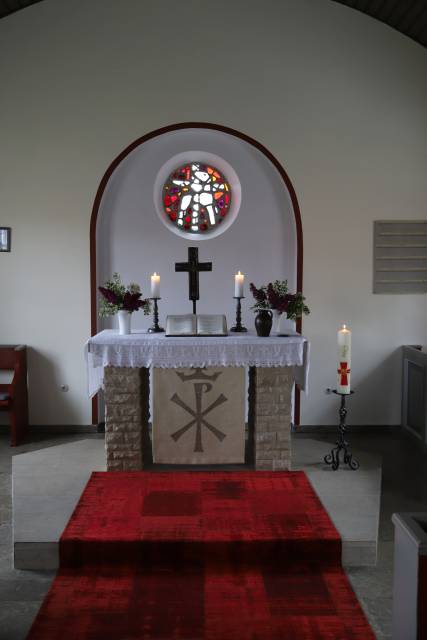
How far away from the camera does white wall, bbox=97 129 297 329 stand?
22.0 ft

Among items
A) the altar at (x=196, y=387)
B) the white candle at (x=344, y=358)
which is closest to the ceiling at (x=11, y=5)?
the altar at (x=196, y=387)

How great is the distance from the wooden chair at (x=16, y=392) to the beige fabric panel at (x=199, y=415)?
1744mm

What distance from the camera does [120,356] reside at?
5.13m

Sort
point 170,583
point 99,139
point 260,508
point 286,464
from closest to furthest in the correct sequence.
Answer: point 170,583 < point 260,508 < point 286,464 < point 99,139

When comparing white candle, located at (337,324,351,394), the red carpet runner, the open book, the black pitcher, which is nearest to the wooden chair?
the red carpet runner

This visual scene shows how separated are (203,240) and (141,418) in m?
2.30

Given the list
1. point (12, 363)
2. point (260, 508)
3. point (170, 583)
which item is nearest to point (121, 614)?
point (170, 583)

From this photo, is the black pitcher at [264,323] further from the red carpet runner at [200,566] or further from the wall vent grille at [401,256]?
the wall vent grille at [401,256]

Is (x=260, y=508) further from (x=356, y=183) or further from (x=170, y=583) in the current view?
(x=356, y=183)

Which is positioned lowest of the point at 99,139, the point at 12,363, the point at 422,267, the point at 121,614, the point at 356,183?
the point at 121,614

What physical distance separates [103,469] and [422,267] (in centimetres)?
386

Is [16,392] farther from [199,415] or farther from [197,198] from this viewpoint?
[197,198]

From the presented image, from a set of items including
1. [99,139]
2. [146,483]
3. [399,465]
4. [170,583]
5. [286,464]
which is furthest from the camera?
[99,139]

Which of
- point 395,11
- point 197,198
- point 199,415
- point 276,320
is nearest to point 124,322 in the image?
point 199,415
